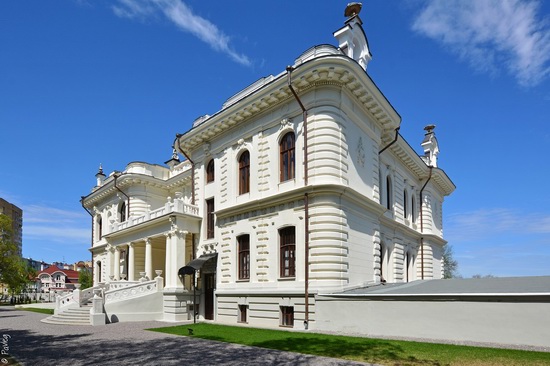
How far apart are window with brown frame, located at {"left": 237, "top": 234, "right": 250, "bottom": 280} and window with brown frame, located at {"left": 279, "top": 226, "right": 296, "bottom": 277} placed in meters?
2.49

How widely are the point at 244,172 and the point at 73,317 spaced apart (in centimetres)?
1188

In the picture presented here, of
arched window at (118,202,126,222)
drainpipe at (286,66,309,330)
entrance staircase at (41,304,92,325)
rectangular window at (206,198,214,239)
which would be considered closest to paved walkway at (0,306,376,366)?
entrance staircase at (41,304,92,325)

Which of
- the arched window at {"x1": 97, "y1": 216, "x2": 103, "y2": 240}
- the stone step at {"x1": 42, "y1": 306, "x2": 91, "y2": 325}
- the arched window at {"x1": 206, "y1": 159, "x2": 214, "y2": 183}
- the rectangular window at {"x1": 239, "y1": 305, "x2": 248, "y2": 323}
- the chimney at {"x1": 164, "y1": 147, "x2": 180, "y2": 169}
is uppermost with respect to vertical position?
the chimney at {"x1": 164, "y1": 147, "x2": 180, "y2": 169}

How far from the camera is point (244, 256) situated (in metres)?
21.5

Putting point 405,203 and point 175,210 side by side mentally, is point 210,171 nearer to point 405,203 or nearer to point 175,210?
point 175,210

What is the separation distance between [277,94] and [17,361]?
564 inches

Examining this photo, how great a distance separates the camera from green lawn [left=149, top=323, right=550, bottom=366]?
33.3 feet

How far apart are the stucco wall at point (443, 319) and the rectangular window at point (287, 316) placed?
72.4 inches

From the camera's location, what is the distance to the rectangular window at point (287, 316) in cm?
1845

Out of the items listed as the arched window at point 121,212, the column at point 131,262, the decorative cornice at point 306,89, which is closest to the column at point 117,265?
the column at point 131,262

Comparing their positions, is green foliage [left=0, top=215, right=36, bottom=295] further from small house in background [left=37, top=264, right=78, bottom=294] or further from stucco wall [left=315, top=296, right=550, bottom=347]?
small house in background [left=37, top=264, right=78, bottom=294]

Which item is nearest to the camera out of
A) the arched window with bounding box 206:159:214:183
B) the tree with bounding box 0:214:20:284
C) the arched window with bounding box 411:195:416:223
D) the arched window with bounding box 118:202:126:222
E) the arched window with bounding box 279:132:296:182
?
the arched window with bounding box 279:132:296:182

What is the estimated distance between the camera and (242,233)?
2139 cm

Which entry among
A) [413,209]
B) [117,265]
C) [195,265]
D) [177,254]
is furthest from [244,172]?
[117,265]
